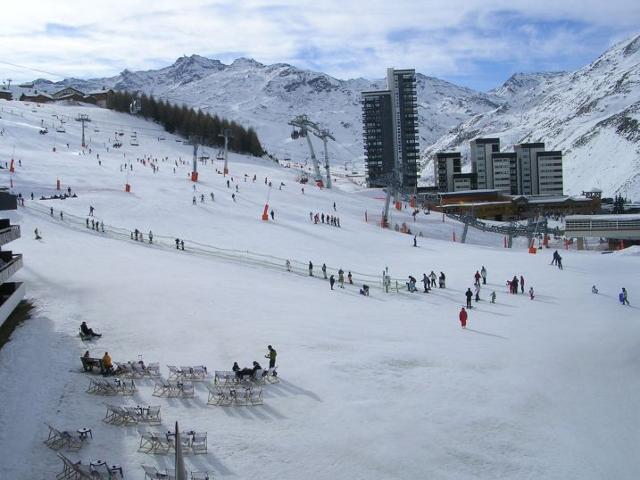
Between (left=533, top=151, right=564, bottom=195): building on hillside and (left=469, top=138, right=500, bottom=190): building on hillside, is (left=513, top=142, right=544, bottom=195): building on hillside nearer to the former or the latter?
(left=533, top=151, right=564, bottom=195): building on hillside

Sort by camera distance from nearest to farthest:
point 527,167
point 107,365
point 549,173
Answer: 1. point 107,365
2. point 549,173
3. point 527,167

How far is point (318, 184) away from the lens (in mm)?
64938

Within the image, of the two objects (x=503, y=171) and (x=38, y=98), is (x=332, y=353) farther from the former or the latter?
(x=38, y=98)

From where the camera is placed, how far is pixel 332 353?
52.3ft

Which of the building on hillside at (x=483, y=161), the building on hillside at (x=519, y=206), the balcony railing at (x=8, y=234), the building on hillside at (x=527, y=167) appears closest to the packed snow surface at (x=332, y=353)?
the balcony railing at (x=8, y=234)

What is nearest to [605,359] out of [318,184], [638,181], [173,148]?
[318,184]

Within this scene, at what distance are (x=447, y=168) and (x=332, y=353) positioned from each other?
337 ft

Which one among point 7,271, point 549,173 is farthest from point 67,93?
point 7,271

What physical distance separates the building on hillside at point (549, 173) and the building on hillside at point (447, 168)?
15897 mm

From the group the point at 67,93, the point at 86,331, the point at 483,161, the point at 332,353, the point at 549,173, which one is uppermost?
the point at 67,93

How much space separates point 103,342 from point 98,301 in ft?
12.9

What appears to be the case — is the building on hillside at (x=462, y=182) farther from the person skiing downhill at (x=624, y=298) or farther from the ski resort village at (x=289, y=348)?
the person skiing downhill at (x=624, y=298)

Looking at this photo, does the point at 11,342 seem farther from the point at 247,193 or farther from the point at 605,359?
the point at 247,193

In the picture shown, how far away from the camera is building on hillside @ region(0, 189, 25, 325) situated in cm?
1745
